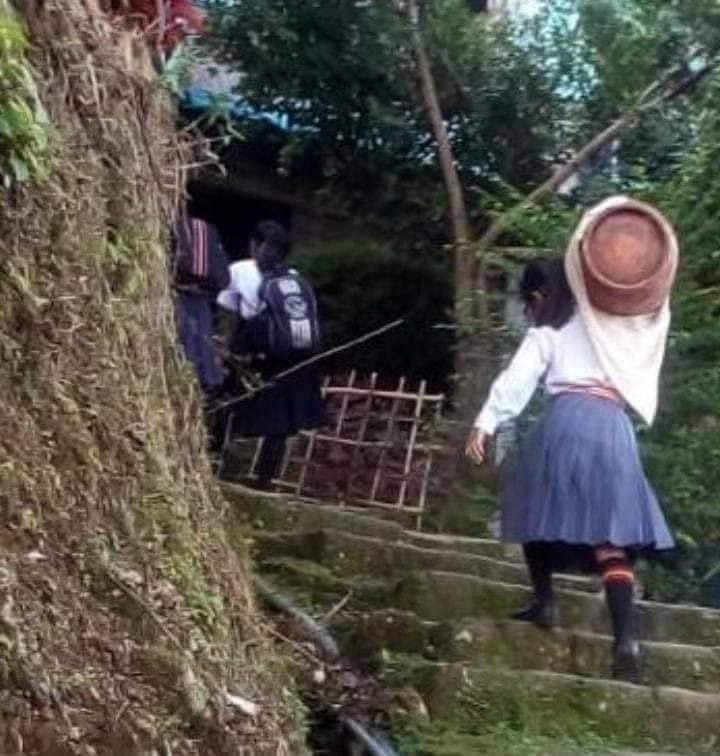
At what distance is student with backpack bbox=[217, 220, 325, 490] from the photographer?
389 inches

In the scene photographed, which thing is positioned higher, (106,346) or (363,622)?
(106,346)

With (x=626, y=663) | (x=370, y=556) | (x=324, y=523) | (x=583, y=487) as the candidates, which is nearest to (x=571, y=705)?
(x=626, y=663)

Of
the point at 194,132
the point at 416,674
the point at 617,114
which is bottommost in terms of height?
the point at 416,674

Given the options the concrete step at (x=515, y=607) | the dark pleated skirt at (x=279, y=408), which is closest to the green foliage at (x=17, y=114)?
the concrete step at (x=515, y=607)

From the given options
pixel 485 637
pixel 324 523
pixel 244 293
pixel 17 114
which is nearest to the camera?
pixel 17 114

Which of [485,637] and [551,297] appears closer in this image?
[485,637]

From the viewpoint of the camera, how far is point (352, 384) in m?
11.5

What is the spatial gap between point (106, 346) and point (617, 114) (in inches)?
260

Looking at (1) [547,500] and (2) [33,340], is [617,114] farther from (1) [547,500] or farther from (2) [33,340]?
(2) [33,340]

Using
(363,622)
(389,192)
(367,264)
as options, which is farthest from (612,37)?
(363,622)

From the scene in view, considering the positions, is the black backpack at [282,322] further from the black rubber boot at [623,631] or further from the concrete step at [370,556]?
the black rubber boot at [623,631]

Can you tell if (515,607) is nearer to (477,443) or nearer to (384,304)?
(477,443)

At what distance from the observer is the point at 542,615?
6.86 metres

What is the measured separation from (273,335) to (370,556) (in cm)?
225
